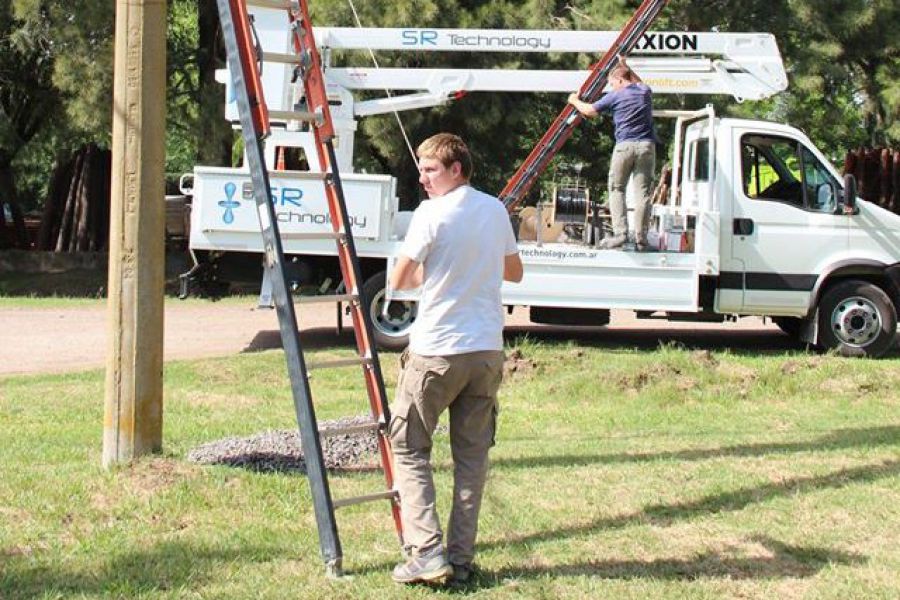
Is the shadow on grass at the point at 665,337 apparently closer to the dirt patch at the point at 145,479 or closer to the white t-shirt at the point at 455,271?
the dirt patch at the point at 145,479

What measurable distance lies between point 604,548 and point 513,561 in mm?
505

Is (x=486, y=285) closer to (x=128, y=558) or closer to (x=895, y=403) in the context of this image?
(x=128, y=558)

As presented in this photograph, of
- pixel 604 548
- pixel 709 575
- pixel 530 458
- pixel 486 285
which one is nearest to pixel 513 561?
pixel 604 548

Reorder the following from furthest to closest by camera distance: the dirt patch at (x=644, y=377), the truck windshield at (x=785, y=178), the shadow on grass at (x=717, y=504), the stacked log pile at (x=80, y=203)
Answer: the stacked log pile at (x=80, y=203)
the truck windshield at (x=785, y=178)
the dirt patch at (x=644, y=377)
the shadow on grass at (x=717, y=504)

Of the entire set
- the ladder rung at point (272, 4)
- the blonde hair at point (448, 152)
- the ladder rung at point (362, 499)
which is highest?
the ladder rung at point (272, 4)

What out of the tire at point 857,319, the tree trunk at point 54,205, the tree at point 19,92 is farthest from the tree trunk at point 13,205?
the tire at point 857,319

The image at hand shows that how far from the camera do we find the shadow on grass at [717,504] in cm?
599

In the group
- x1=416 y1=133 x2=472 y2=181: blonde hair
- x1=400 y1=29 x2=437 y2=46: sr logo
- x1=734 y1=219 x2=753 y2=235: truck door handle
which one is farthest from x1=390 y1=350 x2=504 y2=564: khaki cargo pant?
x1=400 y1=29 x2=437 y2=46: sr logo

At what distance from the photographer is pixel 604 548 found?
575 centimetres

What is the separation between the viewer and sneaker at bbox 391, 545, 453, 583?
5.01 meters

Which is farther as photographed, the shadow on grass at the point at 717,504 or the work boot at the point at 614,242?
the work boot at the point at 614,242

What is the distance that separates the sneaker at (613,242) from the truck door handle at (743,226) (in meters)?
1.28

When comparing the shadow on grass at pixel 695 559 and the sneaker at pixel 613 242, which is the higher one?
the sneaker at pixel 613 242

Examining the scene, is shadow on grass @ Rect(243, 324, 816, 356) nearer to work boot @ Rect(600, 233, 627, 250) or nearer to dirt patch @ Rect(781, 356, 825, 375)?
work boot @ Rect(600, 233, 627, 250)
